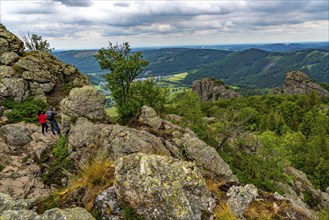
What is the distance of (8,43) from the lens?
4153 centimetres

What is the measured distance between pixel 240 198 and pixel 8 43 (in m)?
43.2

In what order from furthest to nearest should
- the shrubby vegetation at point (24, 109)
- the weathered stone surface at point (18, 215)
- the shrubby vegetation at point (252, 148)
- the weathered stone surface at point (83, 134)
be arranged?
the shrubby vegetation at point (252, 148) → the shrubby vegetation at point (24, 109) → the weathered stone surface at point (83, 134) → the weathered stone surface at point (18, 215)

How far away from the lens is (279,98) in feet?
512

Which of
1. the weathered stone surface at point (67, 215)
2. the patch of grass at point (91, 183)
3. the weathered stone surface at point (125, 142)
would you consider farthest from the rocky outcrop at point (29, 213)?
the weathered stone surface at point (125, 142)

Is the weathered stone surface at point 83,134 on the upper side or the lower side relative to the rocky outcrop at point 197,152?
upper

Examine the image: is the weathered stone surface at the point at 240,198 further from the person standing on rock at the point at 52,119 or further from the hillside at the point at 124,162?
the person standing on rock at the point at 52,119

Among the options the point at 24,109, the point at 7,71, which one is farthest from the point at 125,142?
the point at 7,71

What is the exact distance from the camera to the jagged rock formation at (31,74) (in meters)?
35.8

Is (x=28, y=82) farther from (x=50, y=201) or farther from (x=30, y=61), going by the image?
(x=50, y=201)

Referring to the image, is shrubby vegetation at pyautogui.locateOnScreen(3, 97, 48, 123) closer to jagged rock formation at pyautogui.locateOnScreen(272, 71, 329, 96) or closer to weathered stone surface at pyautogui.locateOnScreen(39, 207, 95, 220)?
weathered stone surface at pyautogui.locateOnScreen(39, 207, 95, 220)

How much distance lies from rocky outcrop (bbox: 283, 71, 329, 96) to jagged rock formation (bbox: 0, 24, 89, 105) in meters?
176

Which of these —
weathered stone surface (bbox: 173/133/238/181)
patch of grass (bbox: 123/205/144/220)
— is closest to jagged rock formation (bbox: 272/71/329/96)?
weathered stone surface (bbox: 173/133/238/181)

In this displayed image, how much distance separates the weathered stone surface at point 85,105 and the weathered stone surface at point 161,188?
19.2 meters

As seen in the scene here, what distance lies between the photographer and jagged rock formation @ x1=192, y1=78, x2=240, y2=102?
18412 centimetres
